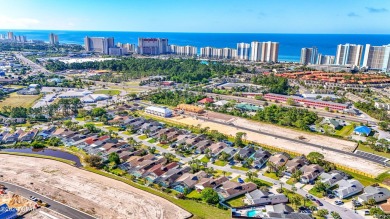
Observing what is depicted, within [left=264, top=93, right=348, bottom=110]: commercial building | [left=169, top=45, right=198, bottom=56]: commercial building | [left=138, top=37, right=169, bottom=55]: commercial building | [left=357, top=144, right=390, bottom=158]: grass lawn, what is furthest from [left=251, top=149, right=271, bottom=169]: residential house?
[left=138, top=37, right=169, bottom=55]: commercial building

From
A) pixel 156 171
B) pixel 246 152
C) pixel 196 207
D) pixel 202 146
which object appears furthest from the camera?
pixel 202 146

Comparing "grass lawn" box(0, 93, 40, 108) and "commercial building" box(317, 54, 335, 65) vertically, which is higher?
"commercial building" box(317, 54, 335, 65)

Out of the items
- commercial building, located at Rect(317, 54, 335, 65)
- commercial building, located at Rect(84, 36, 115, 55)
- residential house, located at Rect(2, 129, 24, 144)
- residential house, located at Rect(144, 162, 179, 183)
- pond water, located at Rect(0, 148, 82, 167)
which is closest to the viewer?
residential house, located at Rect(144, 162, 179, 183)

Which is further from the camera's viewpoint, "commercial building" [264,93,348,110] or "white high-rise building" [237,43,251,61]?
"white high-rise building" [237,43,251,61]

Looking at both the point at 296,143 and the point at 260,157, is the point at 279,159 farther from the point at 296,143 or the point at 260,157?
the point at 296,143

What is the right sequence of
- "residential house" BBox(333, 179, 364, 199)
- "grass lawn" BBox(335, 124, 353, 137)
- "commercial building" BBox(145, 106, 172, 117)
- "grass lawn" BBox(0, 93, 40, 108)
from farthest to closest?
1. "grass lawn" BBox(0, 93, 40, 108)
2. "commercial building" BBox(145, 106, 172, 117)
3. "grass lawn" BBox(335, 124, 353, 137)
4. "residential house" BBox(333, 179, 364, 199)

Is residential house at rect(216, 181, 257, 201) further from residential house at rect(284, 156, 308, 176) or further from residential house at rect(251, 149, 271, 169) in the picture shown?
residential house at rect(284, 156, 308, 176)

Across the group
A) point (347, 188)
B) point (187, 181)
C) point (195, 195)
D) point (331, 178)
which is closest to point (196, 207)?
point (195, 195)
